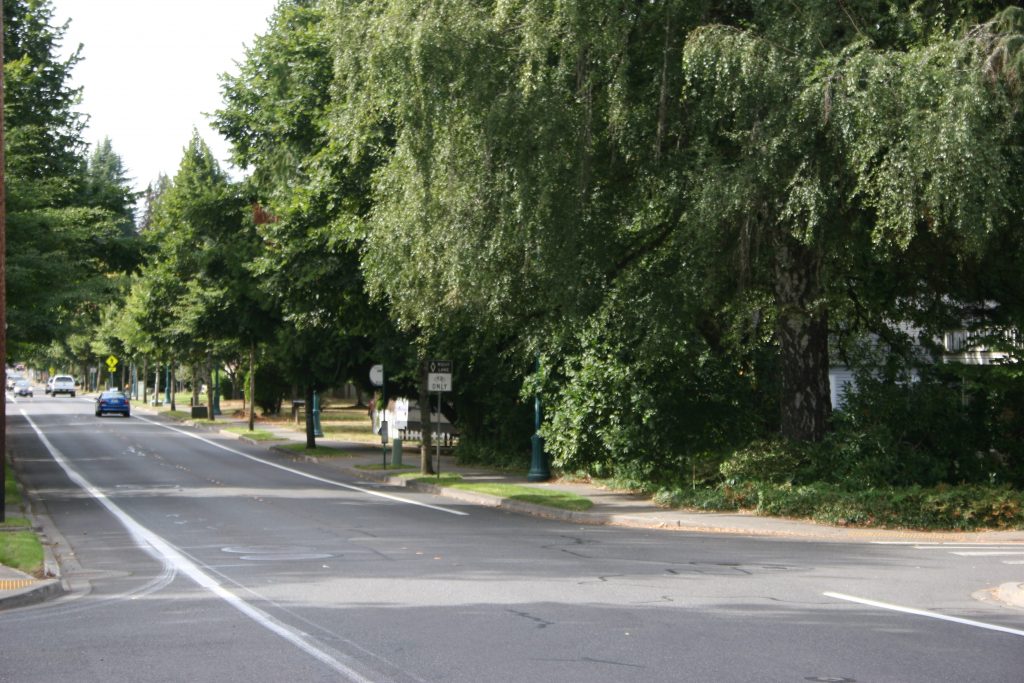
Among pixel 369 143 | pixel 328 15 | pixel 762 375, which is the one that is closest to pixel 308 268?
pixel 369 143

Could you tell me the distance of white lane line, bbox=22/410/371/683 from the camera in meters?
8.42

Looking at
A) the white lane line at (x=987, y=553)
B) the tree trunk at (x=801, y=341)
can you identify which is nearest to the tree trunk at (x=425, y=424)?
the tree trunk at (x=801, y=341)

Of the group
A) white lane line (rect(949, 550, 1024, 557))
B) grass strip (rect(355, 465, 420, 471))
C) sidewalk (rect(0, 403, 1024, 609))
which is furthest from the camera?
grass strip (rect(355, 465, 420, 471))

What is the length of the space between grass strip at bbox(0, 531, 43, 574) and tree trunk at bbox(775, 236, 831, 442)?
11.9m

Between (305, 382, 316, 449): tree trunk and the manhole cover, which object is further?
(305, 382, 316, 449): tree trunk

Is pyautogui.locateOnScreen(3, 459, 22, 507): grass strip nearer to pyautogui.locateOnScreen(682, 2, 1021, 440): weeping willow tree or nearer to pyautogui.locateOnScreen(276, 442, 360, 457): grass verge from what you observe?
pyautogui.locateOnScreen(682, 2, 1021, 440): weeping willow tree

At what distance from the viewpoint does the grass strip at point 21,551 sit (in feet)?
42.9

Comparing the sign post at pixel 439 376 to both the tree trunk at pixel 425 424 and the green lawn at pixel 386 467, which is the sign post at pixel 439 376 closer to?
the tree trunk at pixel 425 424

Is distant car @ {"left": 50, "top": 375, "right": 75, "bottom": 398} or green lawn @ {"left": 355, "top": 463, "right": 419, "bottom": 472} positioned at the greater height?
distant car @ {"left": 50, "top": 375, "right": 75, "bottom": 398}

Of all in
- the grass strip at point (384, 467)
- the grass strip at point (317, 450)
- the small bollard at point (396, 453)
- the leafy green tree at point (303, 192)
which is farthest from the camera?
the grass strip at point (317, 450)

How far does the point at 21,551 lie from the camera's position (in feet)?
46.2

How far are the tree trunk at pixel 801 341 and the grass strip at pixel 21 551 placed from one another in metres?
11.9

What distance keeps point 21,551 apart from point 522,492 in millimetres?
11490

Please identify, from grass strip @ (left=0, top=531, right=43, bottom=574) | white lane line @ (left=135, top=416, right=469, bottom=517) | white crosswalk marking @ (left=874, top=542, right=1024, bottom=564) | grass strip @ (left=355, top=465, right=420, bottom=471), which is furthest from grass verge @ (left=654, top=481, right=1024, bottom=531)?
grass strip @ (left=355, top=465, right=420, bottom=471)
